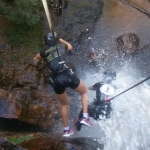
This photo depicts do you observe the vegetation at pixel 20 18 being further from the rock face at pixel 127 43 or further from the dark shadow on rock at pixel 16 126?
the rock face at pixel 127 43

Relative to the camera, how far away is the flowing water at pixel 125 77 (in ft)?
20.1

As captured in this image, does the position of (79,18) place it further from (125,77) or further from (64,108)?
(64,108)

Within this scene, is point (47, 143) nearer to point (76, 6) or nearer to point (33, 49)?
point (33, 49)

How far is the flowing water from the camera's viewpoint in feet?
20.1

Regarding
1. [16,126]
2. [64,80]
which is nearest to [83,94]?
[64,80]

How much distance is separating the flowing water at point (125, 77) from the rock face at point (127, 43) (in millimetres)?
168

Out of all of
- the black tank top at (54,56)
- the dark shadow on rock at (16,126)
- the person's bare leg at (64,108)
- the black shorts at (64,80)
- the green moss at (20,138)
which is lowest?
the dark shadow on rock at (16,126)

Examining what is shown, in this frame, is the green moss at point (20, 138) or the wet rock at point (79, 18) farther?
the wet rock at point (79, 18)

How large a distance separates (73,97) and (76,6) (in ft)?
12.7

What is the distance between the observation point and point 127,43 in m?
8.23

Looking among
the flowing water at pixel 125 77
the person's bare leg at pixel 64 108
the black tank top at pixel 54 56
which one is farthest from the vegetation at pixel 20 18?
the person's bare leg at pixel 64 108

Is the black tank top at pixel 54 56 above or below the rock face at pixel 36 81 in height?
above

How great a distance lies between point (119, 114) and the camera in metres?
6.55

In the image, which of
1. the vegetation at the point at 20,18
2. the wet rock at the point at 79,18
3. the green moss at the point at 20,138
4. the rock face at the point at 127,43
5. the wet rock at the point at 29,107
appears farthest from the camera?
the wet rock at the point at 79,18
